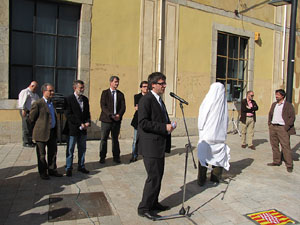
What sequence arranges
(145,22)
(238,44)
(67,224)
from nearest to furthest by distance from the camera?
(67,224)
(145,22)
(238,44)

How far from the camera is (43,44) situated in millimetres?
8016

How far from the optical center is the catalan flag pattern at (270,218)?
11.8 ft

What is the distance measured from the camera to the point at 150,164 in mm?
3541

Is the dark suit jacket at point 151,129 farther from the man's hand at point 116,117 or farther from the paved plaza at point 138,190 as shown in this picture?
the man's hand at point 116,117

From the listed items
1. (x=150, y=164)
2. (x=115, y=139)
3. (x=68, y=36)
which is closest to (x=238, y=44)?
(x=68, y=36)

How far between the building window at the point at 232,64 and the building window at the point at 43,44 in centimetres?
602

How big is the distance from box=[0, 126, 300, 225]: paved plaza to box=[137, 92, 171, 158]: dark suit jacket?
3.00 feet

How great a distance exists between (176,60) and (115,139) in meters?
4.80

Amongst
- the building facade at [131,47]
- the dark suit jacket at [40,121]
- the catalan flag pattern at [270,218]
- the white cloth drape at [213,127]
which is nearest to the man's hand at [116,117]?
the dark suit jacket at [40,121]

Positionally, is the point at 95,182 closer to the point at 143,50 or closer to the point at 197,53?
the point at 143,50

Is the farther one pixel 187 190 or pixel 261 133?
pixel 261 133

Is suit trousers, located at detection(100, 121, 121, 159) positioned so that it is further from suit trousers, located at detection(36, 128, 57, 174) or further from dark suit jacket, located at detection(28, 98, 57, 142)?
dark suit jacket, located at detection(28, 98, 57, 142)

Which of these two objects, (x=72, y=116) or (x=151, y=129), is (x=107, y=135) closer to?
(x=72, y=116)

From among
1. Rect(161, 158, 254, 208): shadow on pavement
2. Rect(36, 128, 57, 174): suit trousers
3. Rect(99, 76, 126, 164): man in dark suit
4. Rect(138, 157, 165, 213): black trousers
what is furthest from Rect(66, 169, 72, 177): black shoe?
Rect(138, 157, 165, 213): black trousers
